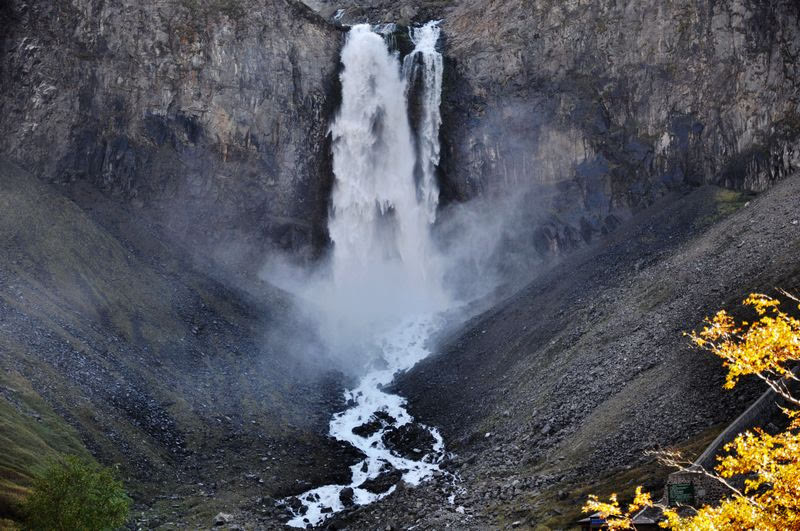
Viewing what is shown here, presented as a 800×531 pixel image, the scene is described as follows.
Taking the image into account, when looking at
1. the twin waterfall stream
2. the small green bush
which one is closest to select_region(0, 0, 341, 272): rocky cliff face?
the twin waterfall stream

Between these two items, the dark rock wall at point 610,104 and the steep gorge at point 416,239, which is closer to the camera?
the steep gorge at point 416,239

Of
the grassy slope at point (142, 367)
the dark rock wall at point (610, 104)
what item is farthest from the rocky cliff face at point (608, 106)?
the grassy slope at point (142, 367)

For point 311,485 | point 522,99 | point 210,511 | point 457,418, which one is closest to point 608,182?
point 522,99

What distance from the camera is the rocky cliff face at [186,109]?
198 ft

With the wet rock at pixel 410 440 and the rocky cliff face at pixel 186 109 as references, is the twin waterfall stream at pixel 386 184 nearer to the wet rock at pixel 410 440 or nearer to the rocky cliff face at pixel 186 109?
the rocky cliff face at pixel 186 109

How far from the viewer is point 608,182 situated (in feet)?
219

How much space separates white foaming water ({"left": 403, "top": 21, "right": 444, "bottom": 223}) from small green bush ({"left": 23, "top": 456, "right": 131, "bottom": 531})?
49703 millimetres

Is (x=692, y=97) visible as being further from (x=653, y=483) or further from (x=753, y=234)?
(x=653, y=483)

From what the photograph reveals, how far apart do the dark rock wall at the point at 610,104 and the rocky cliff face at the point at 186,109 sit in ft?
49.4

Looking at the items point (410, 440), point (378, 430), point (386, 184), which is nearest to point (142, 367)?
point (378, 430)

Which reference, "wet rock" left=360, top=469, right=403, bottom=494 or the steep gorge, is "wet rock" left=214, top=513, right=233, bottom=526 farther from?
"wet rock" left=360, top=469, right=403, bottom=494

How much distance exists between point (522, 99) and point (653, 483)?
169 feet

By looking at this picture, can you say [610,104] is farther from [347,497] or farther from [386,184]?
[347,497]

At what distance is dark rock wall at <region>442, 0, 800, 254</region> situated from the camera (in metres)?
60.2
